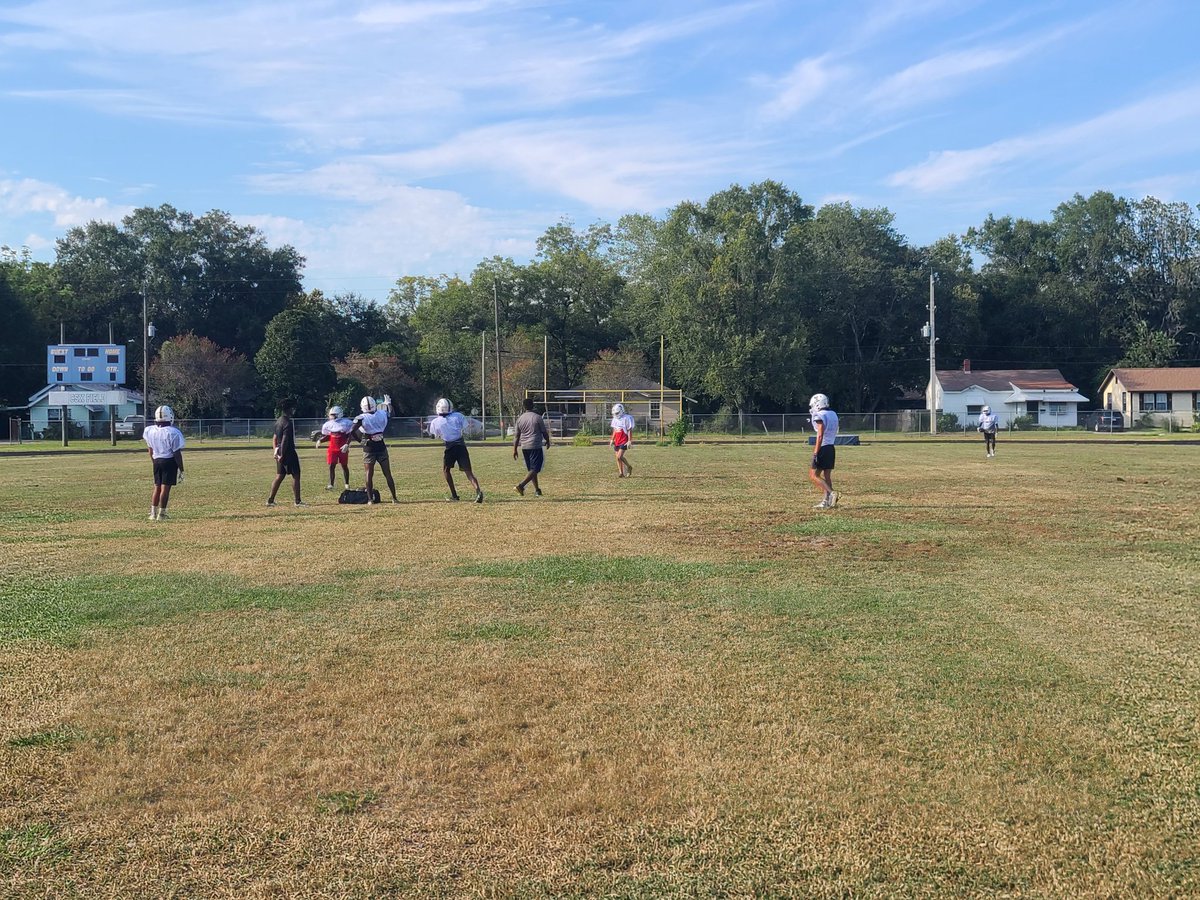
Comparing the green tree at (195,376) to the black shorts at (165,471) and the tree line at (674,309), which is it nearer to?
the tree line at (674,309)

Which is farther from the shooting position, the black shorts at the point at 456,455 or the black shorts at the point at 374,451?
the black shorts at the point at 374,451

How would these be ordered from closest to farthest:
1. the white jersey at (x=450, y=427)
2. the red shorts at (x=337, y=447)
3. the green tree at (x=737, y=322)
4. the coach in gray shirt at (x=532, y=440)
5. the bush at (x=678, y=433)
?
the white jersey at (x=450, y=427)
the coach in gray shirt at (x=532, y=440)
the red shorts at (x=337, y=447)
the bush at (x=678, y=433)
the green tree at (x=737, y=322)

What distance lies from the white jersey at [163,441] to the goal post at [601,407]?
4739 cm

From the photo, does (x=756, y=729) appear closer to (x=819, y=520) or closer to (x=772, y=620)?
(x=772, y=620)

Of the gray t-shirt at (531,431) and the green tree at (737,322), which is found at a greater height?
the green tree at (737,322)

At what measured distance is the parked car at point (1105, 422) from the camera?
70.4 m

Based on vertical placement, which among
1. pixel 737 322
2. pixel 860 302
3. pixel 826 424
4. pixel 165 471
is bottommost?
pixel 165 471

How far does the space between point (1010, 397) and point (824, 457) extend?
7123 centimetres

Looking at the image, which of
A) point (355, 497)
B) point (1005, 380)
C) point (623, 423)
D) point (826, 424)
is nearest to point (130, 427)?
point (623, 423)

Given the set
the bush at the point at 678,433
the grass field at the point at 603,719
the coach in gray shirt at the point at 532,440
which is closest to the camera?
the grass field at the point at 603,719

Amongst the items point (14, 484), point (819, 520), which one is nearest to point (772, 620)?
point (819, 520)

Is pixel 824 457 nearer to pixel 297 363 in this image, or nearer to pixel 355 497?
pixel 355 497

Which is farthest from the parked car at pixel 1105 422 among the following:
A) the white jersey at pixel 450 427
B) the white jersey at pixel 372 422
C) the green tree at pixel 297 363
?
the white jersey at pixel 372 422

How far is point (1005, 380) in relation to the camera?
82500 mm
